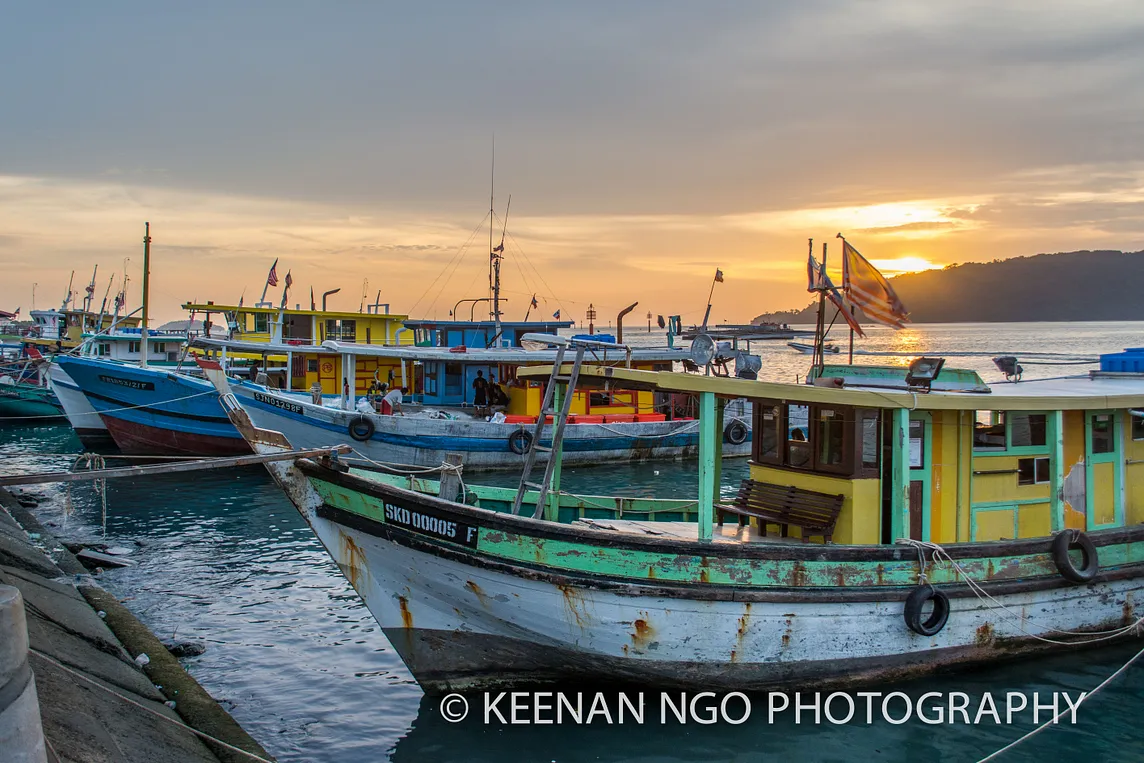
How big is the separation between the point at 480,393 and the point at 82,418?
40.7 ft

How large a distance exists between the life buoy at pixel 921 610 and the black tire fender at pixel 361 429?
1489 cm

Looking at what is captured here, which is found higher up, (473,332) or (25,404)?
(473,332)

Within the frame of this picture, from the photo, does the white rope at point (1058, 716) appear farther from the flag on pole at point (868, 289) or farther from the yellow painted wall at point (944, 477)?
the flag on pole at point (868, 289)

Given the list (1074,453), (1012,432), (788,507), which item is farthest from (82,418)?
(1074,453)

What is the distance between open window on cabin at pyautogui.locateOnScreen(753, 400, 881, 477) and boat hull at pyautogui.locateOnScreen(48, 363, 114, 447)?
2265cm

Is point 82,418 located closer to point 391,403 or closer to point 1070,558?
point 391,403

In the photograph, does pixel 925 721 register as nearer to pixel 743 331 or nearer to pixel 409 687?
pixel 409 687

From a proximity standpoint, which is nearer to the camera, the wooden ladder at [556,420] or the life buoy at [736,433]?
the wooden ladder at [556,420]

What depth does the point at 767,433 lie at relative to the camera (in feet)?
30.0

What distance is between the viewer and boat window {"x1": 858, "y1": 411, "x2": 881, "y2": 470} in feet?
27.3

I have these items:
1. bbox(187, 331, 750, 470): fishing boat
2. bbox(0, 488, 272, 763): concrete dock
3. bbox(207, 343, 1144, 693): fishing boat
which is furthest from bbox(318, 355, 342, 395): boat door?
bbox(207, 343, 1144, 693): fishing boat

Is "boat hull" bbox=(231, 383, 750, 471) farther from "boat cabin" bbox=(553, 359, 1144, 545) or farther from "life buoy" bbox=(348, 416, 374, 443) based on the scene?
"boat cabin" bbox=(553, 359, 1144, 545)

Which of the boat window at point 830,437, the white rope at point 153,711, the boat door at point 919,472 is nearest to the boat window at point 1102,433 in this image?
the boat door at point 919,472

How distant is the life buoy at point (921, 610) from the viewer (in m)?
7.78
